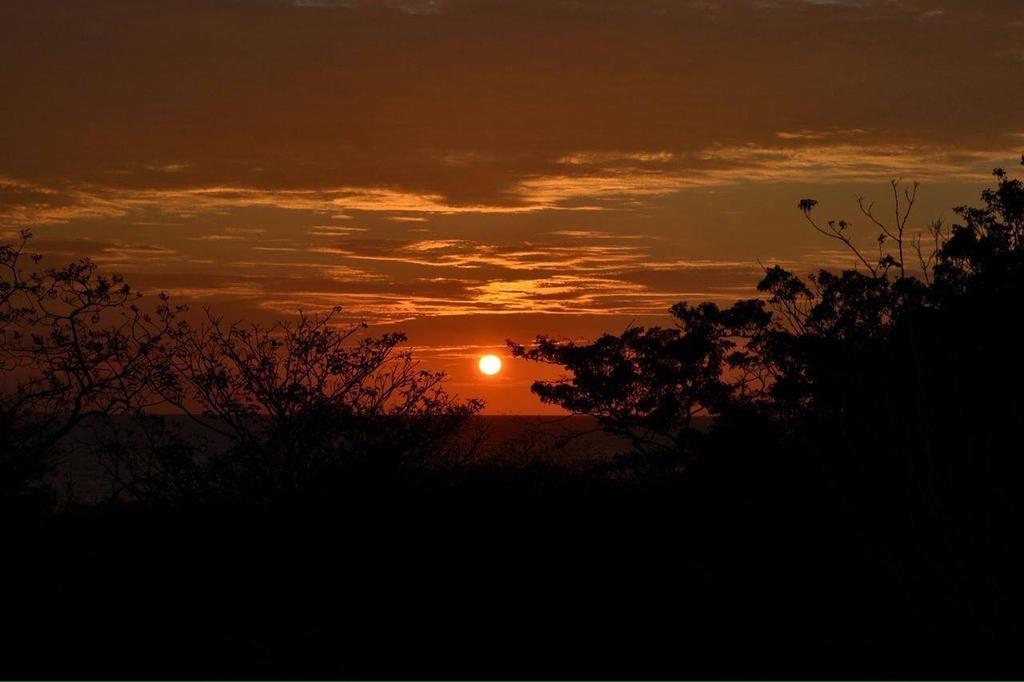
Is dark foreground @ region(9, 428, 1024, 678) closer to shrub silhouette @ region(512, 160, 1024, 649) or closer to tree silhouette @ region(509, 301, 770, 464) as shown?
shrub silhouette @ region(512, 160, 1024, 649)

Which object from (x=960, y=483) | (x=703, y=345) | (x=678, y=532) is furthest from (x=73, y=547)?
(x=703, y=345)

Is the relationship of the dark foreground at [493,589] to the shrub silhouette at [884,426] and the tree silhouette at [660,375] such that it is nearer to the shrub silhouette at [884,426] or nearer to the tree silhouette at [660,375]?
the shrub silhouette at [884,426]

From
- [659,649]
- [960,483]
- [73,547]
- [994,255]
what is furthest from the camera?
[994,255]

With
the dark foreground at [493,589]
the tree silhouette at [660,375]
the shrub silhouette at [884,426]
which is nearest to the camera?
the shrub silhouette at [884,426]

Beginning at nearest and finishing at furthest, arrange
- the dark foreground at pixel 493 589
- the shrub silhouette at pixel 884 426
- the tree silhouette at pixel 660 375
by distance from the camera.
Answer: the shrub silhouette at pixel 884 426 → the dark foreground at pixel 493 589 → the tree silhouette at pixel 660 375

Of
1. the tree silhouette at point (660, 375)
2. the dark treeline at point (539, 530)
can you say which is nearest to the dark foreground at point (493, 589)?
the dark treeline at point (539, 530)

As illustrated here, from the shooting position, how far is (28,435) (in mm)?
16828

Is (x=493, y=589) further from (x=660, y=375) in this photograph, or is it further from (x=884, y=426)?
(x=660, y=375)

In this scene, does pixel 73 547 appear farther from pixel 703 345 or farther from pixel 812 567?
pixel 703 345

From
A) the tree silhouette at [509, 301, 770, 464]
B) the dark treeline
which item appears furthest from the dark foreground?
the tree silhouette at [509, 301, 770, 464]

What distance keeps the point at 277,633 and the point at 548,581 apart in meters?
2.91

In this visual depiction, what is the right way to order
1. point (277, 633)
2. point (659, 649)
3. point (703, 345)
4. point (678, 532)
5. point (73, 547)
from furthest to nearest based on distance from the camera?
1. point (703, 345)
2. point (73, 547)
3. point (678, 532)
4. point (277, 633)
5. point (659, 649)

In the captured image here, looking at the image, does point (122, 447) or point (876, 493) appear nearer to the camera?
point (876, 493)

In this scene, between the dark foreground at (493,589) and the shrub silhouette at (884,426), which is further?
the dark foreground at (493,589)
